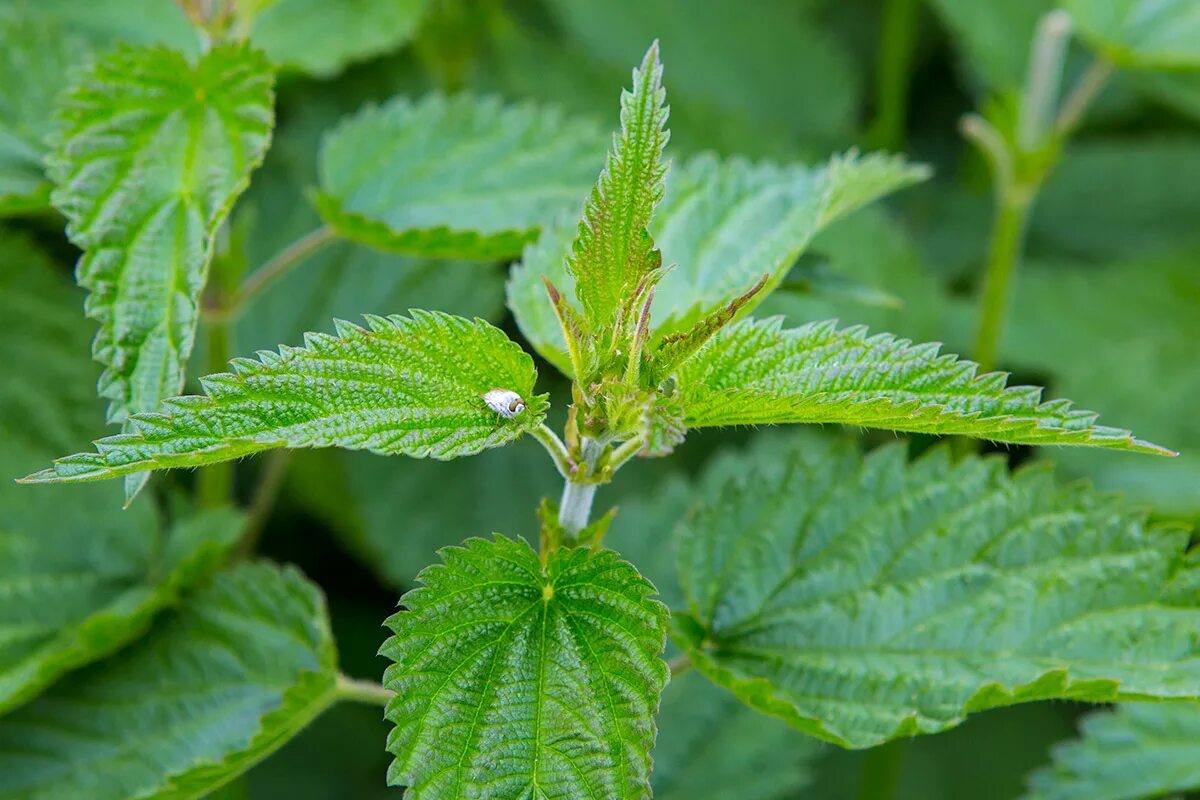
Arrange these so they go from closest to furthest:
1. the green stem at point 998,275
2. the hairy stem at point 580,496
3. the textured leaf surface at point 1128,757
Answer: the hairy stem at point 580,496
the textured leaf surface at point 1128,757
the green stem at point 998,275

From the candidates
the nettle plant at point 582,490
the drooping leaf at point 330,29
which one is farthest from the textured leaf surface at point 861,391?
the drooping leaf at point 330,29

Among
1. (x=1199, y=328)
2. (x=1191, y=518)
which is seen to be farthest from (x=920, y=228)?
(x=1191, y=518)

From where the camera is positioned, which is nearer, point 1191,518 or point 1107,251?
point 1191,518

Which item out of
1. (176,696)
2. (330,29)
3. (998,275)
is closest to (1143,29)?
(998,275)

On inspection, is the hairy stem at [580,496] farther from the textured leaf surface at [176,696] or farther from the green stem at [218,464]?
the green stem at [218,464]

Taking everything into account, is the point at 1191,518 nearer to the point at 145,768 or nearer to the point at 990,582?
the point at 990,582

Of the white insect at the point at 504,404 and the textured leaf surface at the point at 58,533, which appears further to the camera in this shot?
the textured leaf surface at the point at 58,533

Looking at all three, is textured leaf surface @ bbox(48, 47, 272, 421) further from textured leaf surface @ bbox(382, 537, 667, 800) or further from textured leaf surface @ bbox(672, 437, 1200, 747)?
textured leaf surface @ bbox(672, 437, 1200, 747)

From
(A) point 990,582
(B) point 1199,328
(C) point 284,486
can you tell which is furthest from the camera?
(B) point 1199,328
